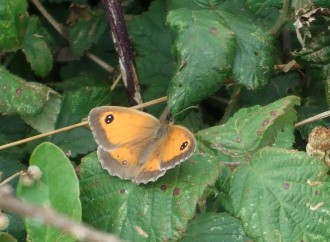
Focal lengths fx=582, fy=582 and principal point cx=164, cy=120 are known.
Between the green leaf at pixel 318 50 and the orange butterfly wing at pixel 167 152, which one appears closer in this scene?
the orange butterfly wing at pixel 167 152

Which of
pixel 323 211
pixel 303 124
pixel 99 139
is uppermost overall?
pixel 99 139

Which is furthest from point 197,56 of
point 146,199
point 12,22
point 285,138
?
point 12,22

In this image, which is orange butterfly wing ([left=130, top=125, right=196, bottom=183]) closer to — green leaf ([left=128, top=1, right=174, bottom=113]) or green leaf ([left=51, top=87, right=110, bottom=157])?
green leaf ([left=51, top=87, right=110, bottom=157])

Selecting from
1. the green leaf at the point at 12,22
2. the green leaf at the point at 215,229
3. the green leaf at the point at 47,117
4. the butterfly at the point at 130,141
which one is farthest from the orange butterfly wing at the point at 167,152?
the green leaf at the point at 12,22

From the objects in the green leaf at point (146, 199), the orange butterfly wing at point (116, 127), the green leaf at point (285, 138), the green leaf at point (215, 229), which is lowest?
the green leaf at point (215, 229)

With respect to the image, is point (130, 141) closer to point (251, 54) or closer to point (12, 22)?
point (251, 54)

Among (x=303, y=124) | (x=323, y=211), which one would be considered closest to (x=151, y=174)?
(x=323, y=211)

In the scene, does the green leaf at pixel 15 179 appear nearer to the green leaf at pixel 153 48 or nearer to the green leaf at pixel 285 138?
the green leaf at pixel 153 48

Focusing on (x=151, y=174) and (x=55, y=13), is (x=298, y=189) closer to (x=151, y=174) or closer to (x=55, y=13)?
(x=151, y=174)
